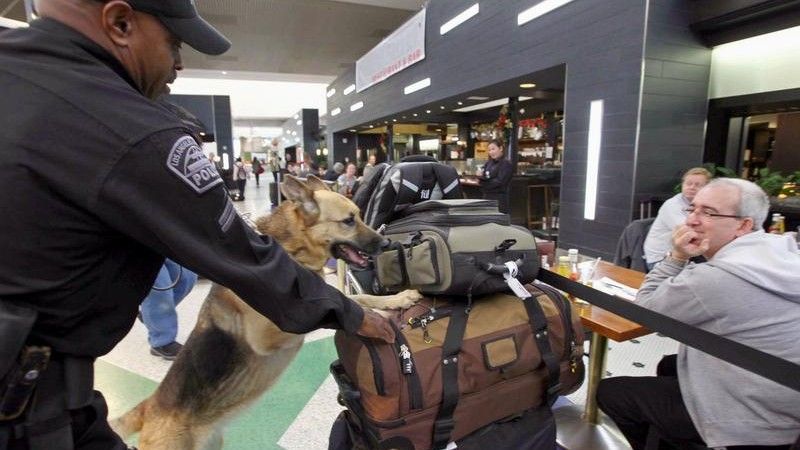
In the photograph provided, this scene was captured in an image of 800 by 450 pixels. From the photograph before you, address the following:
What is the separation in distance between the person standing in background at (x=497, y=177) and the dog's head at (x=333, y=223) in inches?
193

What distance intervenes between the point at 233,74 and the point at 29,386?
1843 cm

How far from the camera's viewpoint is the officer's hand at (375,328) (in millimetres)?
988

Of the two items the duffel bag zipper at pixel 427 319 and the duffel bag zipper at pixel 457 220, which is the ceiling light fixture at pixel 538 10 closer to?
the duffel bag zipper at pixel 457 220

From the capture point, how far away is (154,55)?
0.70m

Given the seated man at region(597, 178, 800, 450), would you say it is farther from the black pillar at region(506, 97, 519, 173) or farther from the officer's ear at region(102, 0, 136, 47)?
the black pillar at region(506, 97, 519, 173)

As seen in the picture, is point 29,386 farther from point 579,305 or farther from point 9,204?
point 579,305

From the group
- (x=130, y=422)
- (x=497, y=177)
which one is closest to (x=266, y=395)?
(x=130, y=422)

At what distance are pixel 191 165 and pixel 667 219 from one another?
10.8ft

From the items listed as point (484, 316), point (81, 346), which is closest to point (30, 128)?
point (81, 346)

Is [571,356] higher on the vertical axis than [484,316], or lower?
lower

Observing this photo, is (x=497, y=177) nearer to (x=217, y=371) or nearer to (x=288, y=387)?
(x=288, y=387)

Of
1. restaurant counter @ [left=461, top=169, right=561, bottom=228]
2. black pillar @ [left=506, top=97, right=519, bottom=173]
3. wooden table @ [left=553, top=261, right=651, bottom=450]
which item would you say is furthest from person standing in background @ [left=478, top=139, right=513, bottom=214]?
wooden table @ [left=553, top=261, right=651, bottom=450]

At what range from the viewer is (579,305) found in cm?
178

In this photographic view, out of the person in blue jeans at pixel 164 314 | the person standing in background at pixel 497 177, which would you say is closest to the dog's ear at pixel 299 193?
the person in blue jeans at pixel 164 314
